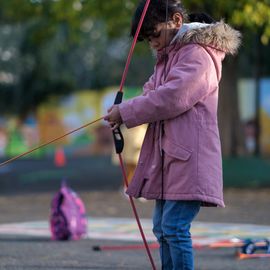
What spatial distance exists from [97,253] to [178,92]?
3353 mm

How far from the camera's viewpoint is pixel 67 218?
9.08m

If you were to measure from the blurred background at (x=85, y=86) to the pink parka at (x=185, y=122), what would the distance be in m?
10.3

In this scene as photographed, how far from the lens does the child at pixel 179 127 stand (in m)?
5.00

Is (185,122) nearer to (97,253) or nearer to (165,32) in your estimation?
(165,32)

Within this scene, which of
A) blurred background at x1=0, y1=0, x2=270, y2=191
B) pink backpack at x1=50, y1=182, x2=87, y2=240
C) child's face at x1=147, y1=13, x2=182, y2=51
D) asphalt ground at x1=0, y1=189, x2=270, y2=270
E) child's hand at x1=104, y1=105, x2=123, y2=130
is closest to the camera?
child's hand at x1=104, y1=105, x2=123, y2=130

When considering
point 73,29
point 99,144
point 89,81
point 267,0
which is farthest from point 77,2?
point 89,81

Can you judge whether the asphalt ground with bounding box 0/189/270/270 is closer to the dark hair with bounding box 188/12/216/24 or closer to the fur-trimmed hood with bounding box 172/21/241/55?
the dark hair with bounding box 188/12/216/24

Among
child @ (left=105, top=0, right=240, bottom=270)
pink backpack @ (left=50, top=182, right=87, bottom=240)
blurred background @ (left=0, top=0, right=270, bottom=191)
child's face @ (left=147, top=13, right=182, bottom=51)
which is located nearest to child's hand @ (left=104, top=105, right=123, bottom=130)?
child @ (left=105, top=0, right=240, bottom=270)

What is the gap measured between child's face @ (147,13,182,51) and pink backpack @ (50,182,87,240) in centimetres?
413

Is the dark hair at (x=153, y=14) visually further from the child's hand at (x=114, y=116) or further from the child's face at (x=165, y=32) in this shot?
the child's hand at (x=114, y=116)

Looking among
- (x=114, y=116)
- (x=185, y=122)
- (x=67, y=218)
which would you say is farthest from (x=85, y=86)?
(x=185, y=122)

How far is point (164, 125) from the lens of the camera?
5137 mm

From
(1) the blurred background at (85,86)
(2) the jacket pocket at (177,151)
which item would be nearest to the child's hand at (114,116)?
(2) the jacket pocket at (177,151)

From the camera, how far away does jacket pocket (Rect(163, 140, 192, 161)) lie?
197 inches
